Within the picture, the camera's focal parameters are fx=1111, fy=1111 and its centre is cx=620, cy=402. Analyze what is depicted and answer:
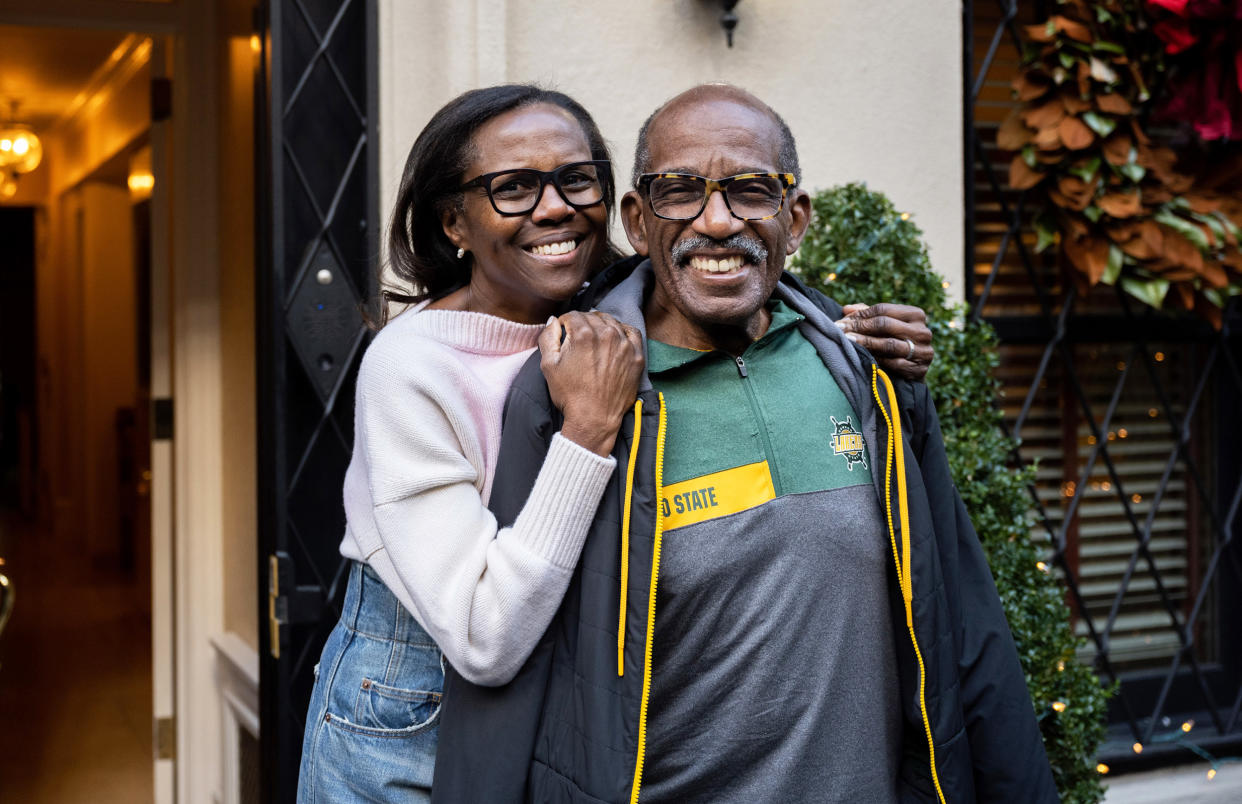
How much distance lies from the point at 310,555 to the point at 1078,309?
8.63ft

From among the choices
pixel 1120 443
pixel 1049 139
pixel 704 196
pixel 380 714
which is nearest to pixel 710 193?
pixel 704 196

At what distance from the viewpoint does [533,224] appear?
180 centimetres

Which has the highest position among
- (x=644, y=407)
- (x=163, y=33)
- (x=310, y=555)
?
(x=163, y=33)

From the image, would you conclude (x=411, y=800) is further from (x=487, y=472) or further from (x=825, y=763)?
(x=825, y=763)

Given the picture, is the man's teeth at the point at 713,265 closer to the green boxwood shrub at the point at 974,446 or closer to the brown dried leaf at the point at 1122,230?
the green boxwood shrub at the point at 974,446

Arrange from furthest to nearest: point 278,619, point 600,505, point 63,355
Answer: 1. point 63,355
2. point 278,619
3. point 600,505

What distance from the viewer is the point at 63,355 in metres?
11.4

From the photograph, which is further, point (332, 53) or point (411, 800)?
point (332, 53)

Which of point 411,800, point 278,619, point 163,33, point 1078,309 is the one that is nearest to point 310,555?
point 278,619

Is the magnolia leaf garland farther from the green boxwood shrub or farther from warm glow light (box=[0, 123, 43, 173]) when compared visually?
warm glow light (box=[0, 123, 43, 173])

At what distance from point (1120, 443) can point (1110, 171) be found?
3.35 ft

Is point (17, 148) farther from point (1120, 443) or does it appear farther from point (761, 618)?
point (761, 618)

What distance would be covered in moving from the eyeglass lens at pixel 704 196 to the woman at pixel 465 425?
17 centimetres

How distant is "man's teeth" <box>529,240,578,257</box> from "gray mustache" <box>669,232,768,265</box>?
20 centimetres
